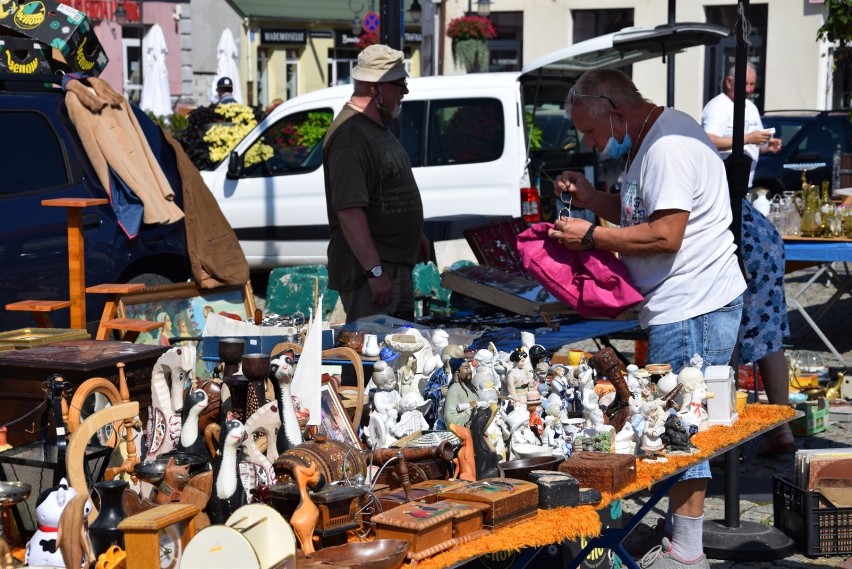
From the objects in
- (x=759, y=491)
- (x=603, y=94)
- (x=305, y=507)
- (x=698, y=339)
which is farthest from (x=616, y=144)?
(x=759, y=491)

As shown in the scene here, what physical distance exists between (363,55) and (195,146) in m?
7.04

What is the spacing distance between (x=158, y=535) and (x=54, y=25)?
4.29 metres

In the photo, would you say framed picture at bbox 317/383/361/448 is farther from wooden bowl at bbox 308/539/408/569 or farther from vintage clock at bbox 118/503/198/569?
vintage clock at bbox 118/503/198/569

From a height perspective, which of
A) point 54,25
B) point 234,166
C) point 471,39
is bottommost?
point 234,166

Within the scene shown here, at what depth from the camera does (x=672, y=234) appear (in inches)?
133

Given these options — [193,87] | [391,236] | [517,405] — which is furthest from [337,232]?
[193,87]

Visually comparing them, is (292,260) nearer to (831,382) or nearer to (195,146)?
(195,146)

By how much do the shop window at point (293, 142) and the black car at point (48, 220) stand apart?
10.4 ft

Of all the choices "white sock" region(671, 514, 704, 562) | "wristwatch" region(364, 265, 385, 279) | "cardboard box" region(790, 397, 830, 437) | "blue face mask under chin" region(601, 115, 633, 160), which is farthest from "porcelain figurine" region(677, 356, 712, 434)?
"cardboard box" region(790, 397, 830, 437)

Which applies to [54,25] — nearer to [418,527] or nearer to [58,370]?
[58,370]

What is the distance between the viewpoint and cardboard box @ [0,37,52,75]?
5.79 m

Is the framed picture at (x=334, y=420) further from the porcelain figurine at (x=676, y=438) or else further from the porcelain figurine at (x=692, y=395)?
the porcelain figurine at (x=692, y=395)

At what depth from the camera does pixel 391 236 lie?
4.75 metres

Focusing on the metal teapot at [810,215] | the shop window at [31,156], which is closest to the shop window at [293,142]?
the shop window at [31,156]
